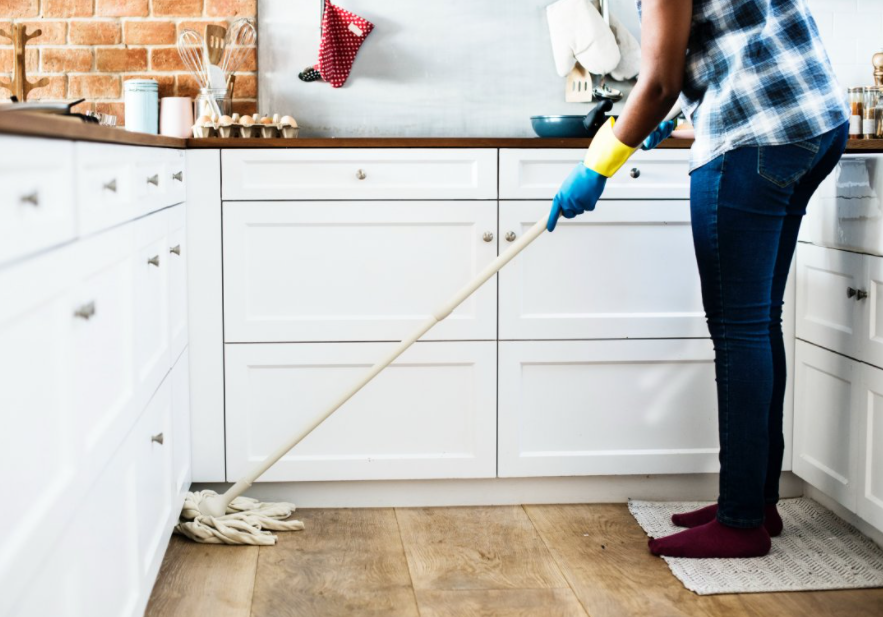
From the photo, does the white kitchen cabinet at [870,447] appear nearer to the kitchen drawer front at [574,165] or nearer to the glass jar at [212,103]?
the kitchen drawer front at [574,165]

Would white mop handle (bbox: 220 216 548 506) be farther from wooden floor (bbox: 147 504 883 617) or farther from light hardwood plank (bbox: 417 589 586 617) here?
light hardwood plank (bbox: 417 589 586 617)

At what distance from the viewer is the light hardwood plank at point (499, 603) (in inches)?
73.5

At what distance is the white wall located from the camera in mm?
2871

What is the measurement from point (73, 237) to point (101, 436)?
291 millimetres

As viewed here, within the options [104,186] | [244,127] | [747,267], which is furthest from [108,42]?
[747,267]

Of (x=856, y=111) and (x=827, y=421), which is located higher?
(x=856, y=111)

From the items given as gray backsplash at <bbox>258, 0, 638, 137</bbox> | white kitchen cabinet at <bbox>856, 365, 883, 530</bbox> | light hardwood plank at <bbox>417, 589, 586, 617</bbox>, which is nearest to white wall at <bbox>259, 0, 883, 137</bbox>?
gray backsplash at <bbox>258, 0, 638, 137</bbox>

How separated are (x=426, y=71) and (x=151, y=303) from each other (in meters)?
1.36

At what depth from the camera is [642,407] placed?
8.17 feet

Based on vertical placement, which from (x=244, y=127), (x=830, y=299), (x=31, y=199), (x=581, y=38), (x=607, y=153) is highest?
(x=581, y=38)

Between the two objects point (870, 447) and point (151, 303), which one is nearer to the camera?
point (151, 303)

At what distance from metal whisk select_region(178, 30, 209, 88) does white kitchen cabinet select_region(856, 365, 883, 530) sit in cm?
189

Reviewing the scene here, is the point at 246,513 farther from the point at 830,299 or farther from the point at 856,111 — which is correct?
the point at 856,111

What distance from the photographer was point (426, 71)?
2916mm
